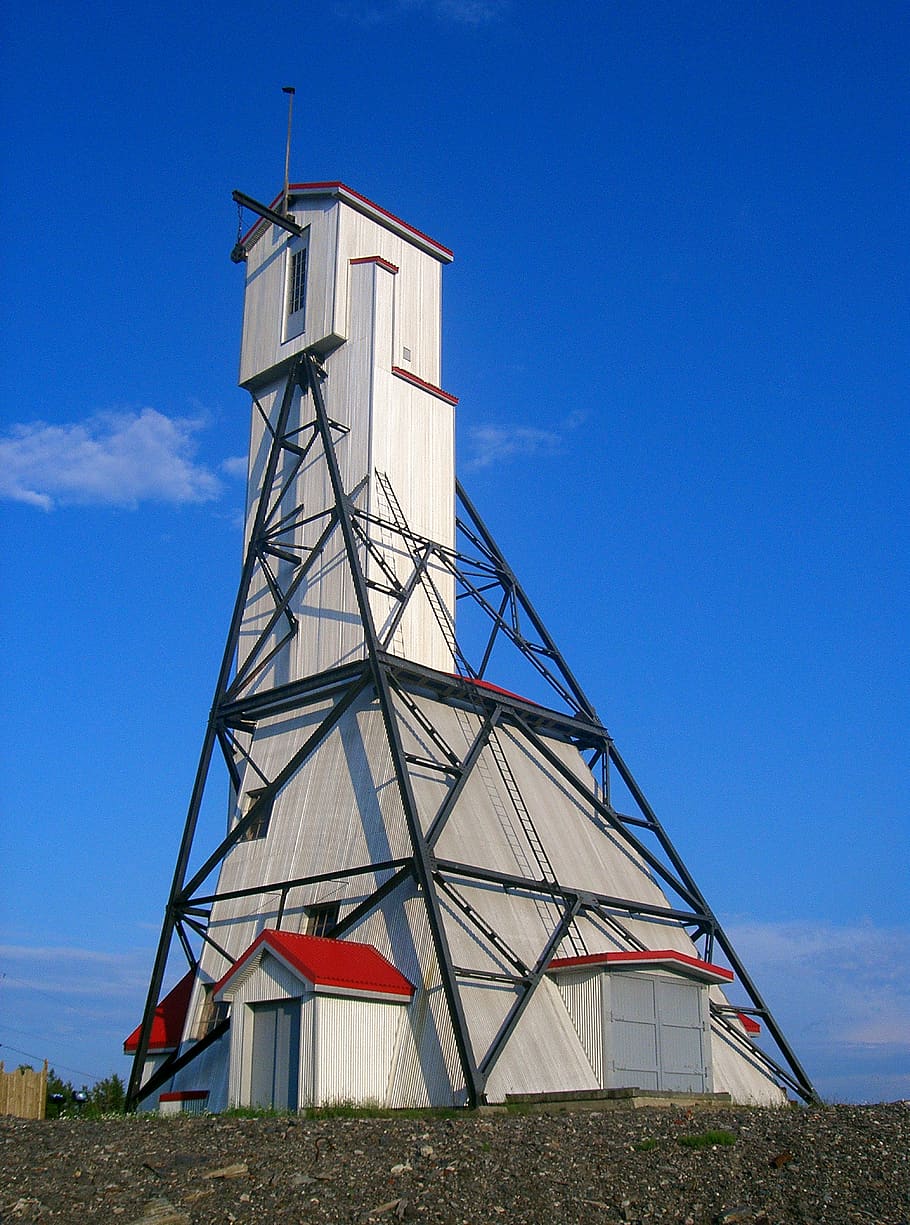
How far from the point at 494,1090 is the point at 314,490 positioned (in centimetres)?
1671

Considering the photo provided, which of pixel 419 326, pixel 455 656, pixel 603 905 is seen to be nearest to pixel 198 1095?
pixel 603 905

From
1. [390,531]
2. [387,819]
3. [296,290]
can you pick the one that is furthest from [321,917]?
[296,290]

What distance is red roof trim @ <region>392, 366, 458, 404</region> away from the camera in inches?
1374

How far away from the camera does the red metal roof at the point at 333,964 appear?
22969mm

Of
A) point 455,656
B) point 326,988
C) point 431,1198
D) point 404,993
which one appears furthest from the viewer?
point 455,656

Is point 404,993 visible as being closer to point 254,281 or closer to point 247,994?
point 247,994

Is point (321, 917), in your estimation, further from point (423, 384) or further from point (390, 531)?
point (423, 384)

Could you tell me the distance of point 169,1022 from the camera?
30.2 metres

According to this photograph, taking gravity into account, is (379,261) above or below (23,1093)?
above

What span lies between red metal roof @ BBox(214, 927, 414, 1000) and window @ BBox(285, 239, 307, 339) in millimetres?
17807

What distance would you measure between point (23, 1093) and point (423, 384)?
20358 millimetres

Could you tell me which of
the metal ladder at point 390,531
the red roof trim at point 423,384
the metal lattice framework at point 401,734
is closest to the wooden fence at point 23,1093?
the metal lattice framework at point 401,734

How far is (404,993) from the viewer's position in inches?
953

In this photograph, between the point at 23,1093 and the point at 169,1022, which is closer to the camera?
the point at 23,1093
